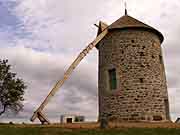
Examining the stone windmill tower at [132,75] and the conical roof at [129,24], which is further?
the conical roof at [129,24]

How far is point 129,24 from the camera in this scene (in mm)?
22672

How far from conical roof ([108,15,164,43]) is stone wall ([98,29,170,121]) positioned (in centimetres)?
34

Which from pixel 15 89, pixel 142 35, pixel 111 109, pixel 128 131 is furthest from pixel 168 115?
pixel 15 89

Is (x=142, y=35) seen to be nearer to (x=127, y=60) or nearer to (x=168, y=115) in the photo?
(x=127, y=60)

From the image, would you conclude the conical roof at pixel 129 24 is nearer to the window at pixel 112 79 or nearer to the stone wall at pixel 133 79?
the stone wall at pixel 133 79

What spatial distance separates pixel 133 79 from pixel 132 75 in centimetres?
30

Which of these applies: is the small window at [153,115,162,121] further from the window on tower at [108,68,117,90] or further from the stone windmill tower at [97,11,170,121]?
the window on tower at [108,68,117,90]

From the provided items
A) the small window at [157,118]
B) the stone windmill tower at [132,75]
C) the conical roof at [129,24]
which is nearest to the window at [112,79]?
the stone windmill tower at [132,75]

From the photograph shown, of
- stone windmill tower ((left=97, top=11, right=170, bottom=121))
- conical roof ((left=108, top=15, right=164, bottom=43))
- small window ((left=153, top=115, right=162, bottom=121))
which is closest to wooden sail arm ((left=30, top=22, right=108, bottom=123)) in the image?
stone windmill tower ((left=97, top=11, right=170, bottom=121))

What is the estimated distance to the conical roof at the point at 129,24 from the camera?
22.4m

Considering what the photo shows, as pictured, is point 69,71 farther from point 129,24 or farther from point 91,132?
point 91,132

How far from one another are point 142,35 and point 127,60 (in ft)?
7.69

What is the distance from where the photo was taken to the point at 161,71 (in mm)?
23016

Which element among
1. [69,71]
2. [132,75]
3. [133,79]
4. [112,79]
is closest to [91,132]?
[133,79]
